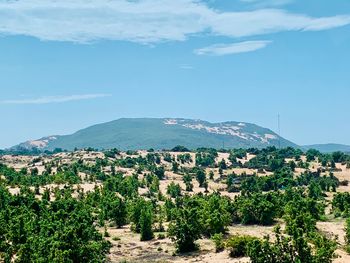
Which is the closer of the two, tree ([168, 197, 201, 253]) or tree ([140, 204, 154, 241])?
tree ([168, 197, 201, 253])

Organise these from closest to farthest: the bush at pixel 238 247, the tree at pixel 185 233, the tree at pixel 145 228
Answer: the bush at pixel 238 247, the tree at pixel 185 233, the tree at pixel 145 228

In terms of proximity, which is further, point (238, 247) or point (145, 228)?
point (145, 228)

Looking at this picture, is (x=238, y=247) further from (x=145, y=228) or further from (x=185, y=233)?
(x=145, y=228)

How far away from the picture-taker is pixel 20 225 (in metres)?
53.9

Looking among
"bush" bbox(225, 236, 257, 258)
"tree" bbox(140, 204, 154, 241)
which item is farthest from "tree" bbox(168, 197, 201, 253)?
"tree" bbox(140, 204, 154, 241)

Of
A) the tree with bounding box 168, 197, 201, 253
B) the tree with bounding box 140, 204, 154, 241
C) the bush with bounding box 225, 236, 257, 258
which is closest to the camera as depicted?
the bush with bounding box 225, 236, 257, 258

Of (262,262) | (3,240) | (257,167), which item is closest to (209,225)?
(262,262)

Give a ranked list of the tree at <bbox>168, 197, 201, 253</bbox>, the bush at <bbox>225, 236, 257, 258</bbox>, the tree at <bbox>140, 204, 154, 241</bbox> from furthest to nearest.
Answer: the tree at <bbox>140, 204, 154, 241</bbox>
the tree at <bbox>168, 197, 201, 253</bbox>
the bush at <bbox>225, 236, 257, 258</bbox>

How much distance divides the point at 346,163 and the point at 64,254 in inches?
6897

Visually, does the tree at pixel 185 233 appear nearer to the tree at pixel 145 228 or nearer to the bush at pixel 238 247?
the bush at pixel 238 247

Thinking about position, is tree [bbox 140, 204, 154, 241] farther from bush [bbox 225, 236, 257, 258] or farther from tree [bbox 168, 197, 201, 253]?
bush [bbox 225, 236, 257, 258]

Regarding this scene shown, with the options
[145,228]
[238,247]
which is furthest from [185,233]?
[145,228]

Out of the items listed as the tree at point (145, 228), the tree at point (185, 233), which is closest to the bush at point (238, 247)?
the tree at point (185, 233)

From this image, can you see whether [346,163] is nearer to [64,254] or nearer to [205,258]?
[205,258]
